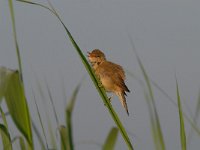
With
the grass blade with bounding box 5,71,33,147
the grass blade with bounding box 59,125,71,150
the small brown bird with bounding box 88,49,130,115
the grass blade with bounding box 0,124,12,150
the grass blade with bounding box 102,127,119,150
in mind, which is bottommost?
the small brown bird with bounding box 88,49,130,115

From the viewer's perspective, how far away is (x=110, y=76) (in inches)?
149

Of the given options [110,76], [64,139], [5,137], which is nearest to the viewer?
[64,139]

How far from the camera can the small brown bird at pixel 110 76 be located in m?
3.66

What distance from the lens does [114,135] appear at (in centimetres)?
174

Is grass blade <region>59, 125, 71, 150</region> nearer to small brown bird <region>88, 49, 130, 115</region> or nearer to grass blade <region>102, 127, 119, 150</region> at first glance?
grass blade <region>102, 127, 119, 150</region>

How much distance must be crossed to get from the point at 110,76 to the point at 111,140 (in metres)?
2.11

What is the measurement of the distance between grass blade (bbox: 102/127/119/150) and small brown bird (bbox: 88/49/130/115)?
1752mm

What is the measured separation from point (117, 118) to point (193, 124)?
42 centimetres

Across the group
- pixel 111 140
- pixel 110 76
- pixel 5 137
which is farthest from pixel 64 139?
pixel 110 76

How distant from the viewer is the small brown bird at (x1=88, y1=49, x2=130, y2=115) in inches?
144

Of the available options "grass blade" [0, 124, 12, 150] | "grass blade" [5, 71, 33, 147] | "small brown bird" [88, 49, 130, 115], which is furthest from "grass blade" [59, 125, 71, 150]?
"small brown bird" [88, 49, 130, 115]

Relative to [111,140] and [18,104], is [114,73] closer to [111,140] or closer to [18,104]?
[111,140]

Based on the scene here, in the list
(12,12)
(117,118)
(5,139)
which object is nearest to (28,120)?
(5,139)

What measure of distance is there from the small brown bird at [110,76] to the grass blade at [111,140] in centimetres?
175
